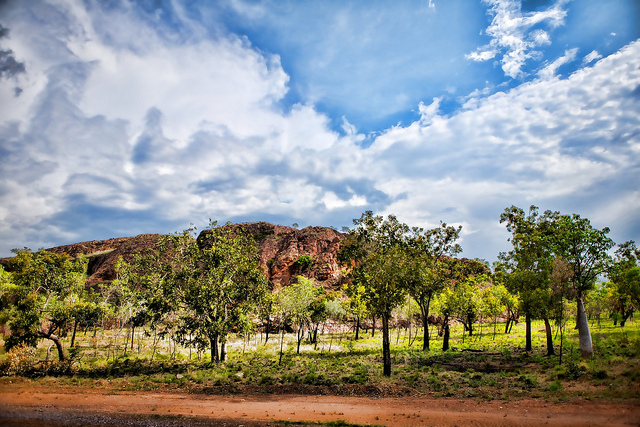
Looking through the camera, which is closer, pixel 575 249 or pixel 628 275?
pixel 575 249

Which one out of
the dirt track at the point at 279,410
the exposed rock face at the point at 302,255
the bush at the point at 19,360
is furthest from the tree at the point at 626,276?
the exposed rock face at the point at 302,255

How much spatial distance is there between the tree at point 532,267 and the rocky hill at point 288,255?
75753mm

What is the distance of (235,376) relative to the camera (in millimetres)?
26750

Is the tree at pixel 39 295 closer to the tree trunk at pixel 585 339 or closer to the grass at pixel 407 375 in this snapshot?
the grass at pixel 407 375

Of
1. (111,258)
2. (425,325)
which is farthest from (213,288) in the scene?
(111,258)

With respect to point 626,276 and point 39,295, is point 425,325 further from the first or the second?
point 39,295

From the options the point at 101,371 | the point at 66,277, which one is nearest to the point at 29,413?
the point at 101,371

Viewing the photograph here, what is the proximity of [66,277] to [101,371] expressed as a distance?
1924 centimetres

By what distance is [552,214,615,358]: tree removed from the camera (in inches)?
1005

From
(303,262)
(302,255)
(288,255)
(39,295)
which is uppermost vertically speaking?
(302,255)

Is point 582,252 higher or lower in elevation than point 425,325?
higher

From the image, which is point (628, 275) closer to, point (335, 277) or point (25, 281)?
point (25, 281)

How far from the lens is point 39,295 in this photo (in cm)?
3684

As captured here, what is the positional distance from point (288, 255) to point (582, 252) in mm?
97220
